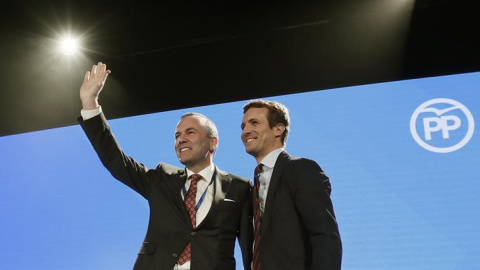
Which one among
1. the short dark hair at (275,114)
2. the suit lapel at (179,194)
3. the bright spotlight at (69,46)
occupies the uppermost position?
the bright spotlight at (69,46)

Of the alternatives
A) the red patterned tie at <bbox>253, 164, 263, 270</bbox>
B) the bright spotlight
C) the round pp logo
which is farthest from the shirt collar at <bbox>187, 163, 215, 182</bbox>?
the bright spotlight

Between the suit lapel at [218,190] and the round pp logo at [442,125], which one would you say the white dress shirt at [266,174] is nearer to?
the suit lapel at [218,190]

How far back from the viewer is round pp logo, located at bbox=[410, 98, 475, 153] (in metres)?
3.08

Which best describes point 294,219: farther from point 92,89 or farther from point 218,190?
point 92,89

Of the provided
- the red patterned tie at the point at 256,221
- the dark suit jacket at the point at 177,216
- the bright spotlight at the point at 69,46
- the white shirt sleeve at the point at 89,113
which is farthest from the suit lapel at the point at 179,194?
the bright spotlight at the point at 69,46

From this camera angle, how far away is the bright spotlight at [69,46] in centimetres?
454

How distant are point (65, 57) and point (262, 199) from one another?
3.04 metres

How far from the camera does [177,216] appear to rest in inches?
90.6

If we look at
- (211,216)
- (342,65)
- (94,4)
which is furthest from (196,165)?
(94,4)

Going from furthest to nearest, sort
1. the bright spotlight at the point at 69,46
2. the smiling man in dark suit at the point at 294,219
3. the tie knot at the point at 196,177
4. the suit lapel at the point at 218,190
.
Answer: the bright spotlight at the point at 69,46
the tie knot at the point at 196,177
the suit lapel at the point at 218,190
the smiling man in dark suit at the point at 294,219

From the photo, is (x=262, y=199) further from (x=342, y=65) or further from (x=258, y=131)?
(x=342, y=65)

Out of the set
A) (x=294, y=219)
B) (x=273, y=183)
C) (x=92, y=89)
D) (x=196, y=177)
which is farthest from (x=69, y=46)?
(x=294, y=219)

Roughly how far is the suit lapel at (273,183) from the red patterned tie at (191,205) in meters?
0.39

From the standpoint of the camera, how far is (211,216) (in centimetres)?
229
